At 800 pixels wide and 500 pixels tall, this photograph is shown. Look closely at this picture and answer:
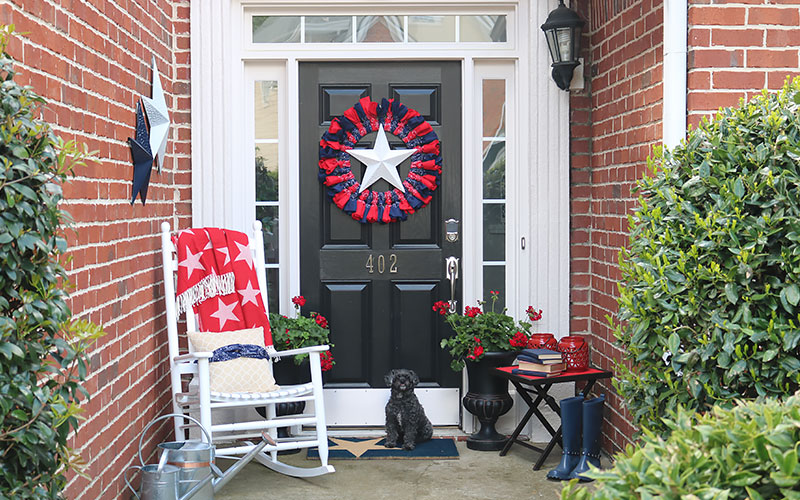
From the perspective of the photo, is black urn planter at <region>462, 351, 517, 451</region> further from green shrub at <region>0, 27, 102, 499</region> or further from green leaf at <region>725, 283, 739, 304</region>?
green shrub at <region>0, 27, 102, 499</region>

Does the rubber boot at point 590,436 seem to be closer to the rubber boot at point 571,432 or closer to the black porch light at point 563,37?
the rubber boot at point 571,432

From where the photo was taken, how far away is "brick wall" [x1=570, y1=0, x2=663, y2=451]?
384cm

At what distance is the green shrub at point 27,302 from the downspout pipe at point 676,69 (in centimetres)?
233

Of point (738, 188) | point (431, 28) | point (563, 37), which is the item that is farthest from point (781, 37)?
point (431, 28)

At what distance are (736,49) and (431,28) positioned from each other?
1.73 metres

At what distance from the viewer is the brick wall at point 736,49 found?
136 inches

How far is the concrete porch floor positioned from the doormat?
45 millimetres

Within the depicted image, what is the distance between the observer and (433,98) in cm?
472

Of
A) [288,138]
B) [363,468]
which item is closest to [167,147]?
[288,138]

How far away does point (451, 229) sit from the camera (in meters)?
4.70

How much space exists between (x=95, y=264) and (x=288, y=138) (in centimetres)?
177

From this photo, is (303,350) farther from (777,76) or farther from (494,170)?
(777,76)

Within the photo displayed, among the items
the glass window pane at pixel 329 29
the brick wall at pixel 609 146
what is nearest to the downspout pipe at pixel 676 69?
the brick wall at pixel 609 146

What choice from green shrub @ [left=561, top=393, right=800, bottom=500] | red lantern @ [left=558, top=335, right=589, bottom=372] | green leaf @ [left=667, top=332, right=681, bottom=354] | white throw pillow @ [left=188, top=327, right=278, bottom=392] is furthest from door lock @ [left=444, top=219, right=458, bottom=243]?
green shrub @ [left=561, top=393, right=800, bottom=500]
